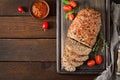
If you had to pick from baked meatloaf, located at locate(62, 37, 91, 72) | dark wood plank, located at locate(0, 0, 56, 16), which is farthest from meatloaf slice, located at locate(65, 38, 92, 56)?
dark wood plank, located at locate(0, 0, 56, 16)

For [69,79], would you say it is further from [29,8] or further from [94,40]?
[29,8]

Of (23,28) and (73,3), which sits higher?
(73,3)

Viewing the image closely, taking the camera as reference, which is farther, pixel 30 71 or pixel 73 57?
pixel 30 71

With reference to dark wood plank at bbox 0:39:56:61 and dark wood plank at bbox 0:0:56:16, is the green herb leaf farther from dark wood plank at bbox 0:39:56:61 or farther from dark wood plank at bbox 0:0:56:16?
dark wood plank at bbox 0:0:56:16

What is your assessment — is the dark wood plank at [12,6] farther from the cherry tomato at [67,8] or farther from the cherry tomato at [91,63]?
the cherry tomato at [91,63]

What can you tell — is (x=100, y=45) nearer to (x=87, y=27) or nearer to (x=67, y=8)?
(x=87, y=27)

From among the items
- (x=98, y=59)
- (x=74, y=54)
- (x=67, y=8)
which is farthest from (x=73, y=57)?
(x=67, y=8)

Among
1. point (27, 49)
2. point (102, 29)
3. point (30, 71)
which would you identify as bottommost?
point (30, 71)

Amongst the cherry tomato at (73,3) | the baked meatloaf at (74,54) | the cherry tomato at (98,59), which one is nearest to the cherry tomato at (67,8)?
the cherry tomato at (73,3)
